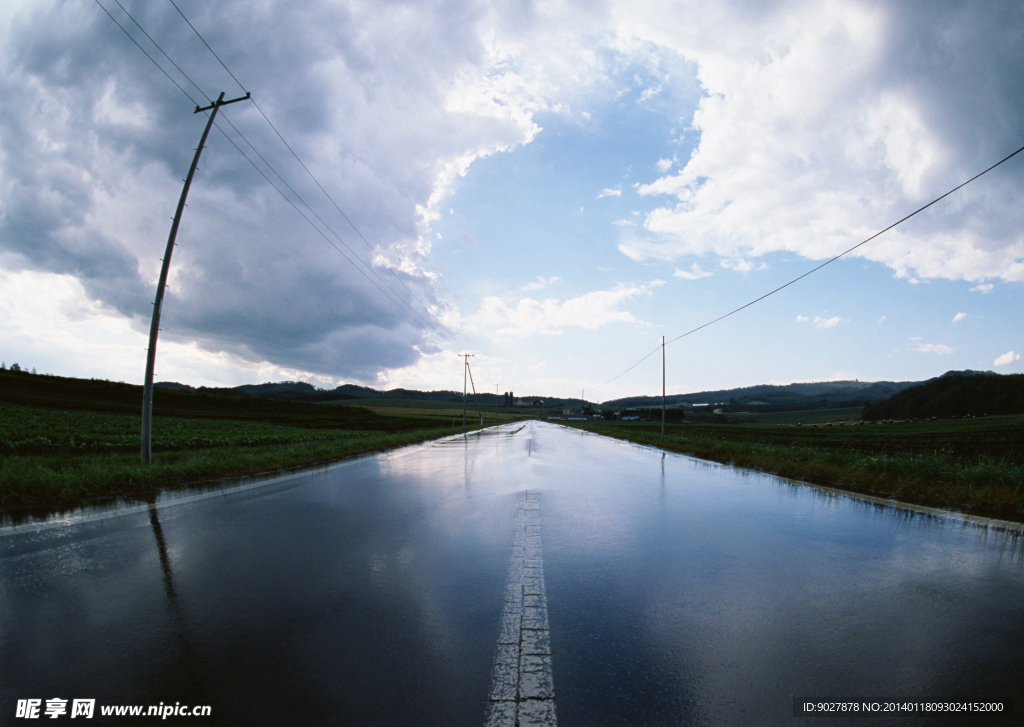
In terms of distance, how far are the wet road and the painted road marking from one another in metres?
0.02

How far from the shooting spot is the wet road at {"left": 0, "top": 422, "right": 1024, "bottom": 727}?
8.33 feet

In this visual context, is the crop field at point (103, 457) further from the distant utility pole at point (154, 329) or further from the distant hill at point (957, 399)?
the distant hill at point (957, 399)

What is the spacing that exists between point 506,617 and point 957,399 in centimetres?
10058

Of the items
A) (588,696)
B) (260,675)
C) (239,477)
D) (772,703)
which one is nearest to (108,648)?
(260,675)

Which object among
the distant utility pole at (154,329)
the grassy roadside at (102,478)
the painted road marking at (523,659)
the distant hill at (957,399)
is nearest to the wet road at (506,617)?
the painted road marking at (523,659)

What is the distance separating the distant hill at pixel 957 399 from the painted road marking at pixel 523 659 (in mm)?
85195

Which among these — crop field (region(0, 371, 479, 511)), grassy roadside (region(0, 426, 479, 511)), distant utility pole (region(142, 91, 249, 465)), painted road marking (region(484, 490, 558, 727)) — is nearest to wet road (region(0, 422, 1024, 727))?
painted road marking (region(484, 490, 558, 727))

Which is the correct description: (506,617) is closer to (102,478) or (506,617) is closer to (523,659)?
(523,659)

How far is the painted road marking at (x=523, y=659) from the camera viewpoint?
2377mm

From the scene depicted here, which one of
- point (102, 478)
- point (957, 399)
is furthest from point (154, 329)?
point (957, 399)

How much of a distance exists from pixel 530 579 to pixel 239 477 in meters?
9.37

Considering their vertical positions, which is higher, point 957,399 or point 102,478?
point 957,399

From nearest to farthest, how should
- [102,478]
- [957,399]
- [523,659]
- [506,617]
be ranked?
[523,659] → [506,617] → [102,478] → [957,399]

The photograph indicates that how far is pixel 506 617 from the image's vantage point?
3.54 meters
